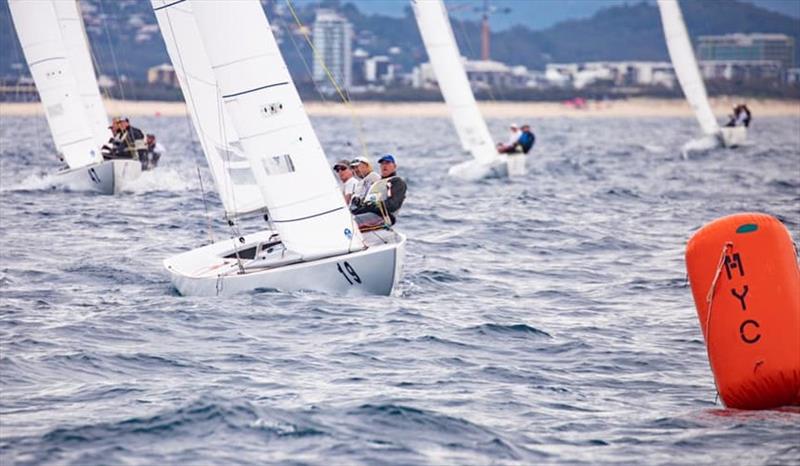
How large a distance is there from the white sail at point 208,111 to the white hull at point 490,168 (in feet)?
43.0

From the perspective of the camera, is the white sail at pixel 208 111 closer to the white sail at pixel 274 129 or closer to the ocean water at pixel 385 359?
the ocean water at pixel 385 359

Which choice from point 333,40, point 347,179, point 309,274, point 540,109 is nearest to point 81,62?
point 347,179

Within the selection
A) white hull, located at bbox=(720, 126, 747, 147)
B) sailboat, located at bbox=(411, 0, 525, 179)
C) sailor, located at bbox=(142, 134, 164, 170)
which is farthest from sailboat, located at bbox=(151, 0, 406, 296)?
white hull, located at bbox=(720, 126, 747, 147)

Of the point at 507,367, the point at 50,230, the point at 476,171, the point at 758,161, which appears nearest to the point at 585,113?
the point at 758,161

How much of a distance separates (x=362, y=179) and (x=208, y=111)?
237 centimetres

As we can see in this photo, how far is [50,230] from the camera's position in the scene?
1764 centimetres

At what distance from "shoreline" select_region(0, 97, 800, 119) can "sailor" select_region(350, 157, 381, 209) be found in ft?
311

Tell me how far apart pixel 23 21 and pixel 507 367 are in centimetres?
1550

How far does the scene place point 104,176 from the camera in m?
22.8

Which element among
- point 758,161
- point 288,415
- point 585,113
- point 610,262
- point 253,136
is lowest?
point 585,113

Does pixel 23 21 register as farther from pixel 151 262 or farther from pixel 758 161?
pixel 758 161

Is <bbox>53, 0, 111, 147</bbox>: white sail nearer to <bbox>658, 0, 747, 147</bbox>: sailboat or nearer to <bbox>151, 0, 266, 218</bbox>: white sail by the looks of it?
<bbox>151, 0, 266, 218</bbox>: white sail

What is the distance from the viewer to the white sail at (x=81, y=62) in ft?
80.6

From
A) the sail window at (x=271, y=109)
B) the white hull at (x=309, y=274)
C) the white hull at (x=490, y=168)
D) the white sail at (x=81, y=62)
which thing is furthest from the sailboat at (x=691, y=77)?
the sail window at (x=271, y=109)
